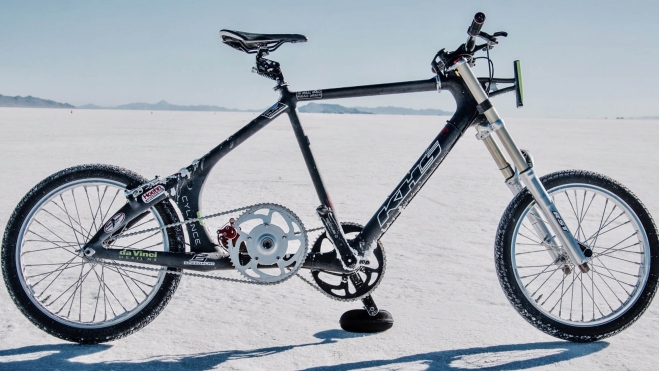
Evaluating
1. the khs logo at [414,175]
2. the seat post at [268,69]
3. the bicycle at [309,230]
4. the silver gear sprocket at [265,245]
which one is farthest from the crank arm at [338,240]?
the seat post at [268,69]

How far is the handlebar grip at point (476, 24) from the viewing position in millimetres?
2799

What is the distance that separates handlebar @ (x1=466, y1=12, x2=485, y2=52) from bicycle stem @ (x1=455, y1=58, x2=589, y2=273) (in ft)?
0.33

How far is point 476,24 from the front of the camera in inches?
111

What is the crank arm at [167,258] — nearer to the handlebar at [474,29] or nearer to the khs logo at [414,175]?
the khs logo at [414,175]

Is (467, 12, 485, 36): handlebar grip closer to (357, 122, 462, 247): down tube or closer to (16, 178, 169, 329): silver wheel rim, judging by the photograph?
(357, 122, 462, 247): down tube

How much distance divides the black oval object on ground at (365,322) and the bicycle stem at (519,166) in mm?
1002

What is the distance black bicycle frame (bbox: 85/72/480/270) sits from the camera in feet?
9.51

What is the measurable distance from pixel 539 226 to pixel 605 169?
972cm

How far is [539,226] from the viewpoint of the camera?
9.95ft

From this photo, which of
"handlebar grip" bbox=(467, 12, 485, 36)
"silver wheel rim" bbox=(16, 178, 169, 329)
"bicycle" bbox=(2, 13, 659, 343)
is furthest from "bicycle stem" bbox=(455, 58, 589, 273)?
"silver wheel rim" bbox=(16, 178, 169, 329)

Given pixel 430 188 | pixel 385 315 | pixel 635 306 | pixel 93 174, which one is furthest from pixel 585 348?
pixel 430 188

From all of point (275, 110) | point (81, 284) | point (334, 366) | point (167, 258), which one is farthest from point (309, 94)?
point (81, 284)

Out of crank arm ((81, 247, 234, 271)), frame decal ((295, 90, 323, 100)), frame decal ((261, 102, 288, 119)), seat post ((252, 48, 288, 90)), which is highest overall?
seat post ((252, 48, 288, 90))

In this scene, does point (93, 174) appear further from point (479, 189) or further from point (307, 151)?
point (479, 189)
